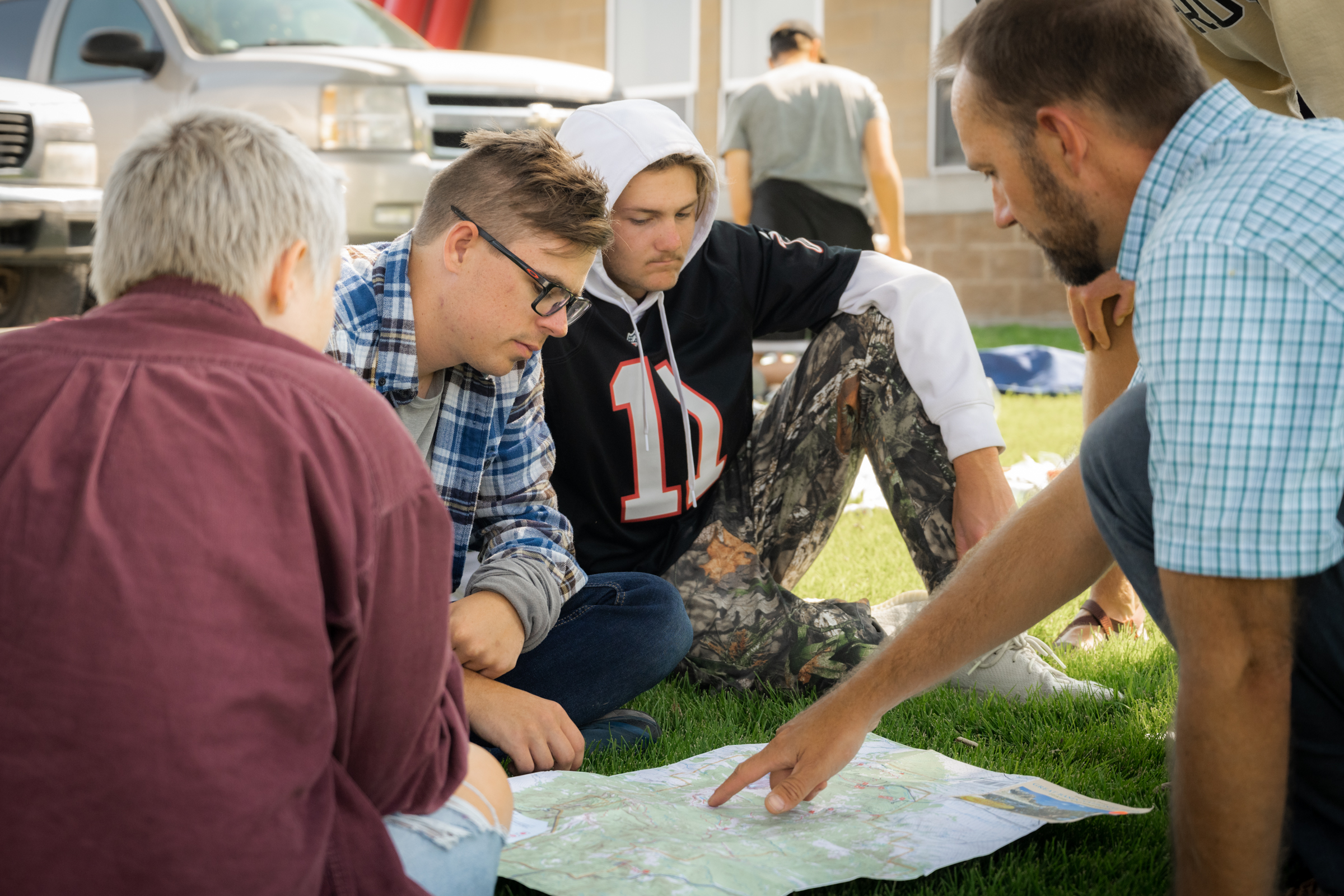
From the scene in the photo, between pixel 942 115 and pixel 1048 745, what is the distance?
32.4ft

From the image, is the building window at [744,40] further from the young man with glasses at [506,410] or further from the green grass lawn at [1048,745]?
the young man with glasses at [506,410]

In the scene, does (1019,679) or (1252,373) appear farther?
(1019,679)

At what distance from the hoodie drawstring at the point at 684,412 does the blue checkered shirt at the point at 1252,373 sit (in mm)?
1487

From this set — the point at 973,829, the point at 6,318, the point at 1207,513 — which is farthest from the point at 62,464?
the point at 6,318

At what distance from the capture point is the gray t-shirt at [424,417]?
7.00 ft

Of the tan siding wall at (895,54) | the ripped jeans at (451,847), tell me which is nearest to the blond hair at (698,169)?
the ripped jeans at (451,847)

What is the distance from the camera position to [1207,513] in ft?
3.79

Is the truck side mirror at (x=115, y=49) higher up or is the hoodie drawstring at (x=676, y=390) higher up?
the truck side mirror at (x=115, y=49)

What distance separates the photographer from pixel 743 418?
277 cm

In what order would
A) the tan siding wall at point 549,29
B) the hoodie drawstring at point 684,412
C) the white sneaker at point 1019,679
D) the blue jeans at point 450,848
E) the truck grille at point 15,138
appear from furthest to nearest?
the tan siding wall at point 549,29, the truck grille at point 15,138, the hoodie drawstring at point 684,412, the white sneaker at point 1019,679, the blue jeans at point 450,848

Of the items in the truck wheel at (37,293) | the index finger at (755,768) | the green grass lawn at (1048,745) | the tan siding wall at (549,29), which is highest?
the tan siding wall at (549,29)

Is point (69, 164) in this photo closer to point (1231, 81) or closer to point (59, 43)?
point (59, 43)

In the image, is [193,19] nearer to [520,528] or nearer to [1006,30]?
[520,528]

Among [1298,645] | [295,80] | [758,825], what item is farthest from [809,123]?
[1298,645]
